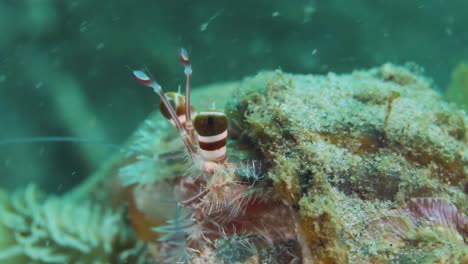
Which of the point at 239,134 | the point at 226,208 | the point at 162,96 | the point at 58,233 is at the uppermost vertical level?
the point at 162,96

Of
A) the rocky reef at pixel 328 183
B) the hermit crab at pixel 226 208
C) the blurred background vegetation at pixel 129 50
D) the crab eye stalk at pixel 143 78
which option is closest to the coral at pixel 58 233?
the rocky reef at pixel 328 183

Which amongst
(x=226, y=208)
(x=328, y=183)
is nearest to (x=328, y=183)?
(x=328, y=183)

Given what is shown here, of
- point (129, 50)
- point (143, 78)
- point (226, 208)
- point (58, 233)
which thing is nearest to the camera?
point (143, 78)

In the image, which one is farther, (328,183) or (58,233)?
(58,233)

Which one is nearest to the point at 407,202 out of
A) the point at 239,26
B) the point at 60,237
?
the point at 60,237

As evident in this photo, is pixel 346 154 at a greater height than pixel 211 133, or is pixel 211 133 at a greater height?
pixel 211 133

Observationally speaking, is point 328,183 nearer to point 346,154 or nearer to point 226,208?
point 346,154

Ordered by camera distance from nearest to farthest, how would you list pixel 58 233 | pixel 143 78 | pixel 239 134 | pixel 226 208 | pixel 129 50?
1. pixel 143 78
2. pixel 226 208
3. pixel 239 134
4. pixel 58 233
5. pixel 129 50

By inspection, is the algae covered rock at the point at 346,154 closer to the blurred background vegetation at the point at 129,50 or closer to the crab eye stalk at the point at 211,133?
the crab eye stalk at the point at 211,133
